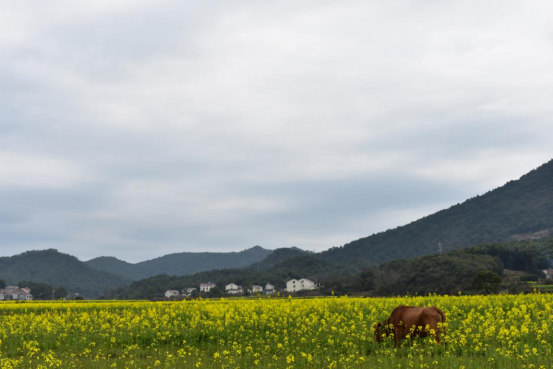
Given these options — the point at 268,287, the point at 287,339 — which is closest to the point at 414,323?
the point at 287,339

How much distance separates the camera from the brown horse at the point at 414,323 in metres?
16.3

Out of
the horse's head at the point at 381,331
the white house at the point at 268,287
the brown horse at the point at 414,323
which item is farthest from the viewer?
the white house at the point at 268,287

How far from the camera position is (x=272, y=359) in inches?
622

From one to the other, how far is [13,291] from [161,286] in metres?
56.5

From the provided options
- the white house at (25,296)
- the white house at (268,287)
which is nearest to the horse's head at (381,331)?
the white house at (268,287)

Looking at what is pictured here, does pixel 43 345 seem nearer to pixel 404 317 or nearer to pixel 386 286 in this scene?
pixel 404 317

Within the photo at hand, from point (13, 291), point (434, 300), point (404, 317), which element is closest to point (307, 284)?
point (13, 291)

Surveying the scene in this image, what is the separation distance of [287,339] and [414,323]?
16.5 feet

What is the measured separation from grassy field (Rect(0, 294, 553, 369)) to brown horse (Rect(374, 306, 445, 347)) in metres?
0.42

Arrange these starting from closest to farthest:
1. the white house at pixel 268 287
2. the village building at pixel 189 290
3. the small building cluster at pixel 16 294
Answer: the village building at pixel 189 290, the white house at pixel 268 287, the small building cluster at pixel 16 294

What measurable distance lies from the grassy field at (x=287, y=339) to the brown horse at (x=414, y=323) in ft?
1.37

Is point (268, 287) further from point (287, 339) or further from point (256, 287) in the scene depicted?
point (287, 339)

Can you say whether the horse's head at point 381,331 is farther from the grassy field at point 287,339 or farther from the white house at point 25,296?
the white house at point 25,296

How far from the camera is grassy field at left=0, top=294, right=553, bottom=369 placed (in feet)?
47.6
